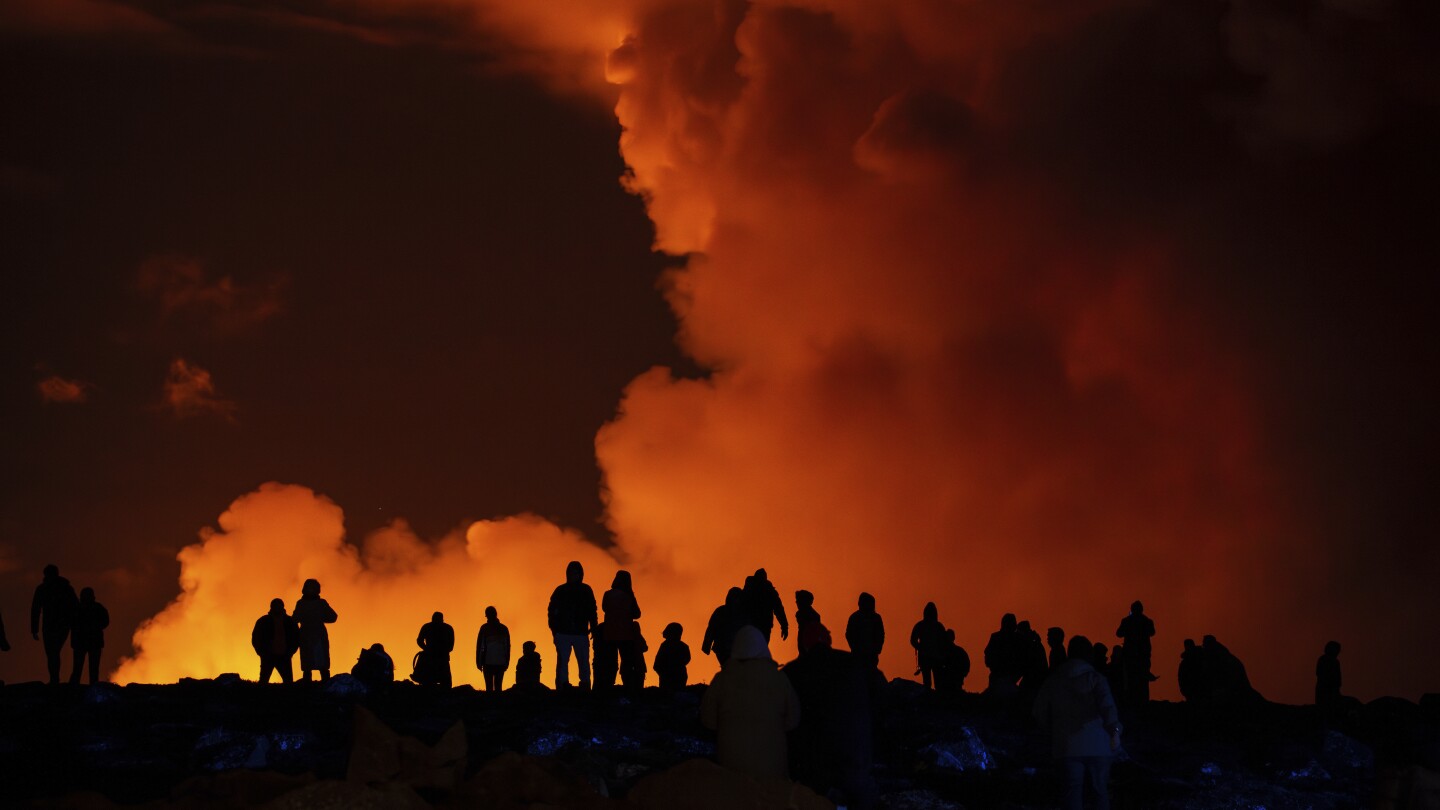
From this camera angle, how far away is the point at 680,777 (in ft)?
52.0

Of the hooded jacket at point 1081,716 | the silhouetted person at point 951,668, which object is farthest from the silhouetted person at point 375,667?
the hooded jacket at point 1081,716

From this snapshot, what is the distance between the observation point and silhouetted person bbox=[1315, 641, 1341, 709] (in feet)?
99.9

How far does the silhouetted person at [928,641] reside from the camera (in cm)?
3108

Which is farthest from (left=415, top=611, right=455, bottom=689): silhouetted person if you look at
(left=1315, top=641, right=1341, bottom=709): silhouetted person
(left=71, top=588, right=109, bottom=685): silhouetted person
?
(left=1315, top=641, right=1341, bottom=709): silhouetted person

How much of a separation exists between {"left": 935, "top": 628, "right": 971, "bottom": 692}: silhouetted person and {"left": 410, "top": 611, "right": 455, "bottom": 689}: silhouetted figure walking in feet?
26.3

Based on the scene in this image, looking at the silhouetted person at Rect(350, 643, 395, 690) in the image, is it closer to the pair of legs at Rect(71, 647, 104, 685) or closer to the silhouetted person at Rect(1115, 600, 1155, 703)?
the pair of legs at Rect(71, 647, 104, 685)

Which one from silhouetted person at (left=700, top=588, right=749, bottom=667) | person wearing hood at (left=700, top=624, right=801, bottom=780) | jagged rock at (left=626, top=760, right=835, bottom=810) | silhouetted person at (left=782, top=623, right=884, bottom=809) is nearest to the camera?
jagged rock at (left=626, top=760, right=835, bottom=810)

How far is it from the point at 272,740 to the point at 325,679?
7586 millimetres

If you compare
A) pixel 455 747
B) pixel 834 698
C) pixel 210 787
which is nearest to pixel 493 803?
pixel 455 747

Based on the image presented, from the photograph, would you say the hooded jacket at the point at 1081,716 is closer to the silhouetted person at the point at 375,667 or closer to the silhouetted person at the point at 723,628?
the silhouetted person at the point at 723,628

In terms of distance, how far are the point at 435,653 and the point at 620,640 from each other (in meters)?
3.64

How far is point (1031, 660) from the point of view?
30.3 metres

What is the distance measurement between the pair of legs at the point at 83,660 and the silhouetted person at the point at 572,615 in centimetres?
747

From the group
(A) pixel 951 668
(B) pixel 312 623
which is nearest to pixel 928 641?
(A) pixel 951 668
